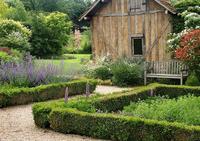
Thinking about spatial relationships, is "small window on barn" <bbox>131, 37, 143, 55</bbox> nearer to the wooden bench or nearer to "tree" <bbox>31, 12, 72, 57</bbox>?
the wooden bench

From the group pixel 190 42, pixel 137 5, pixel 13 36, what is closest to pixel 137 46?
pixel 137 5

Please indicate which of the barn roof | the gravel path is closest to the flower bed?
the gravel path

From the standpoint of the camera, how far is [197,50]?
13383mm

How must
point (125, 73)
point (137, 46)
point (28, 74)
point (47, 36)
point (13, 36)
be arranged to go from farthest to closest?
point (47, 36), point (13, 36), point (137, 46), point (125, 73), point (28, 74)

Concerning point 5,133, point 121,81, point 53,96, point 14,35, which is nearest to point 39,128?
point 5,133

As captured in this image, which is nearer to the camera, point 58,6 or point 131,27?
point 131,27

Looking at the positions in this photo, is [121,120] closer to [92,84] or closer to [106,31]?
[92,84]

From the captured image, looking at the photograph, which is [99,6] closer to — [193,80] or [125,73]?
[125,73]

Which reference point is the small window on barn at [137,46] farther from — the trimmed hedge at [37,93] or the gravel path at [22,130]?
the gravel path at [22,130]

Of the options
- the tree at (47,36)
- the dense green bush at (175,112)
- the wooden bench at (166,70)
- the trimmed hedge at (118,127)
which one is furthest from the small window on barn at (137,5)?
the tree at (47,36)

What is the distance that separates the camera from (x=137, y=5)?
74.9ft

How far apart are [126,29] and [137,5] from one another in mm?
1372

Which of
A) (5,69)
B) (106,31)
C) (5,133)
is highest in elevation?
(106,31)

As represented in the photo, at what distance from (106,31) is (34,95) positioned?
9.83 meters
